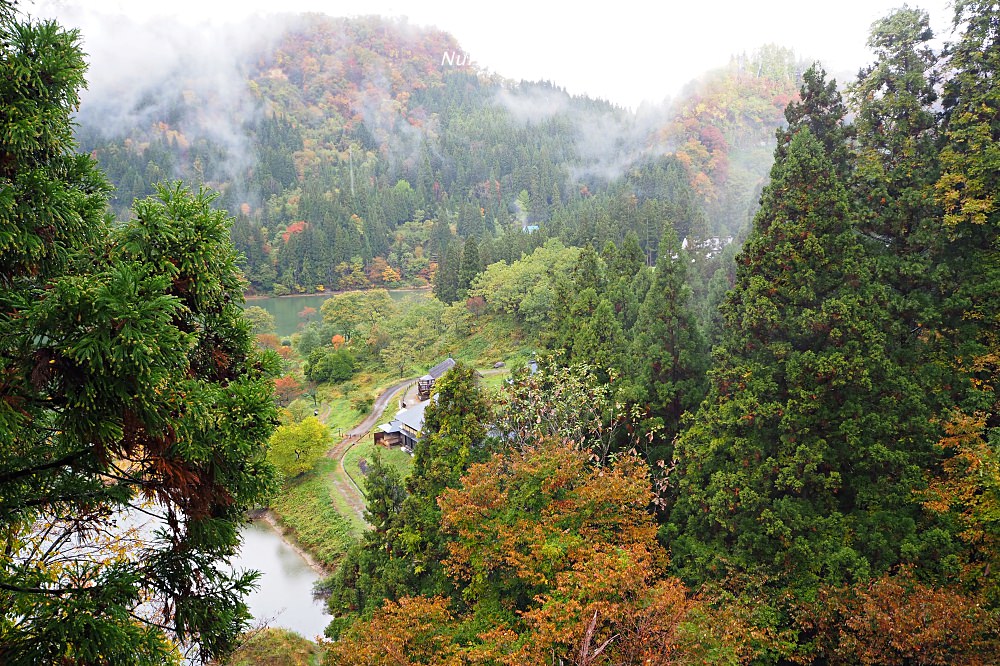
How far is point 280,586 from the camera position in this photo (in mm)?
19641

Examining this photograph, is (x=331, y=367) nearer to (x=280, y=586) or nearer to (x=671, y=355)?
(x=280, y=586)

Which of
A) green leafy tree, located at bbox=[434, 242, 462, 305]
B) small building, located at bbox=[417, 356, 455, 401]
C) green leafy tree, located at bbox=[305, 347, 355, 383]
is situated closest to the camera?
small building, located at bbox=[417, 356, 455, 401]

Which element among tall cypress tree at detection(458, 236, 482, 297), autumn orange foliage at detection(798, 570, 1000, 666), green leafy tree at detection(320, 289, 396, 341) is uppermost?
green leafy tree at detection(320, 289, 396, 341)

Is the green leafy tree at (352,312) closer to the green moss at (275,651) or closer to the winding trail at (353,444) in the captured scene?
the winding trail at (353,444)

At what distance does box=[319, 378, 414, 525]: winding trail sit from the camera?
24203 millimetres

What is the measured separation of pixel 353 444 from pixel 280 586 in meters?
10.2

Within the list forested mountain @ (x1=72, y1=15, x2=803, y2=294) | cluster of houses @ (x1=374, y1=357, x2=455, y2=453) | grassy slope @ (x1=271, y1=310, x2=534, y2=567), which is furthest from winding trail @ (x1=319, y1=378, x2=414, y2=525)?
forested mountain @ (x1=72, y1=15, x2=803, y2=294)

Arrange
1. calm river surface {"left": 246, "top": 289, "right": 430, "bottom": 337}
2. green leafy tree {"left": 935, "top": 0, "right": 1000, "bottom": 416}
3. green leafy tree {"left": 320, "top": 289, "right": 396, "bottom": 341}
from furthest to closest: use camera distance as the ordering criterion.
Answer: calm river surface {"left": 246, "top": 289, "right": 430, "bottom": 337} < green leafy tree {"left": 320, "top": 289, "right": 396, "bottom": 341} < green leafy tree {"left": 935, "top": 0, "right": 1000, "bottom": 416}

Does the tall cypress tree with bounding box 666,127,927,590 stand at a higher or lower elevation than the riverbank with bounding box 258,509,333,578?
lower

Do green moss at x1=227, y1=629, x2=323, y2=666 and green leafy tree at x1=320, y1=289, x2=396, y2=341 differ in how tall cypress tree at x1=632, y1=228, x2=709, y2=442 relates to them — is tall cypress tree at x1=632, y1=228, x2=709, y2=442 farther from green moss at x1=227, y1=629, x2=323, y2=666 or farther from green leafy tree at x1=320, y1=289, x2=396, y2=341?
green leafy tree at x1=320, y1=289, x2=396, y2=341

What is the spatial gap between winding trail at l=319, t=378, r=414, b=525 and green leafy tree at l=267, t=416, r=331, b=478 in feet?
4.25

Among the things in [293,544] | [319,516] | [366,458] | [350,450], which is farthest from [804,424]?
[350,450]

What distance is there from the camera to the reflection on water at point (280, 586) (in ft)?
57.3

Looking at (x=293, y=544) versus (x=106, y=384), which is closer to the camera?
(x=106, y=384)
